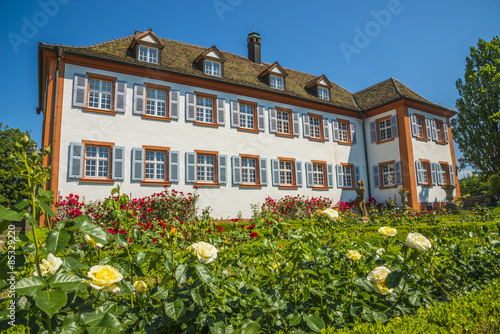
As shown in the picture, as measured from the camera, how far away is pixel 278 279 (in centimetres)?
247

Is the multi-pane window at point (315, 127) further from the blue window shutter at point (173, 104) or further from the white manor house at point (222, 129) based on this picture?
the blue window shutter at point (173, 104)

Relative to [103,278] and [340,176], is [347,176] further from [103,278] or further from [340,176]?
[103,278]

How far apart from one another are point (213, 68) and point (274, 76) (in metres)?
3.76

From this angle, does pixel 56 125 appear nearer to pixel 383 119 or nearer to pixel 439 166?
pixel 383 119

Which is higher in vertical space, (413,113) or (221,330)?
(413,113)

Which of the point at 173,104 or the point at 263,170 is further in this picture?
the point at 263,170

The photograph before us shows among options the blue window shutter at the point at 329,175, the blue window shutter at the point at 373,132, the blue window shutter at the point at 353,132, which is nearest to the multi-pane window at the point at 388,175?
the blue window shutter at the point at 373,132

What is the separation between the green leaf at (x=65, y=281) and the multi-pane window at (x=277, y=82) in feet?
55.7

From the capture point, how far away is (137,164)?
12.8m

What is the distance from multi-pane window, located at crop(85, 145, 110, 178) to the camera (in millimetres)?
12242

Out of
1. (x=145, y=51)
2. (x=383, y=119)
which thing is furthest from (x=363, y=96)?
(x=145, y=51)

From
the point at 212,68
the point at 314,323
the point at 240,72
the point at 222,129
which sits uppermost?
the point at 240,72

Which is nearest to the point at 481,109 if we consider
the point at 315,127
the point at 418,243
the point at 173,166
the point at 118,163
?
the point at 315,127

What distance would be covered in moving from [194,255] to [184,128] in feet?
41.4
